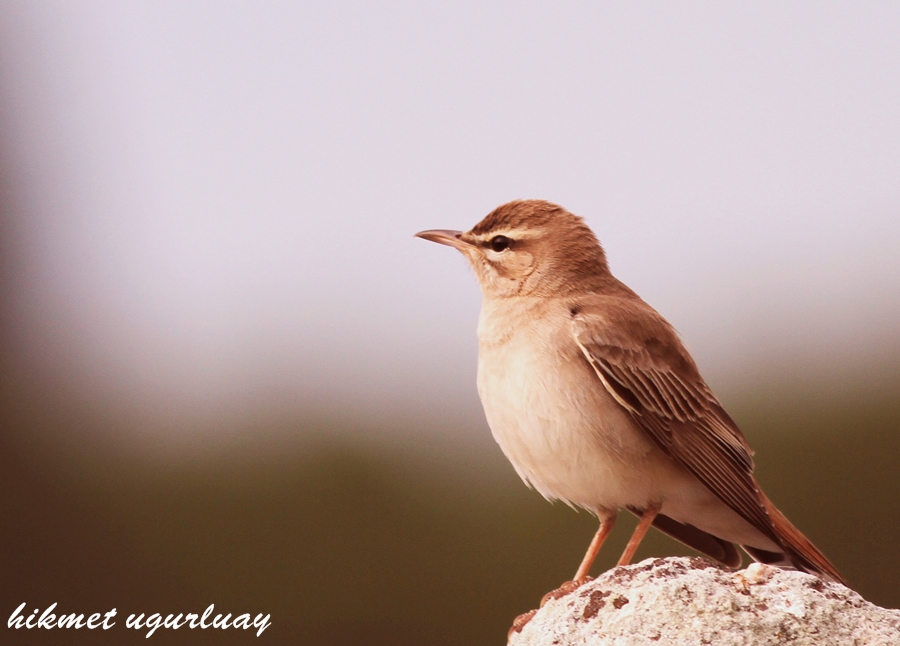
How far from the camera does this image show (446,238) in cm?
657

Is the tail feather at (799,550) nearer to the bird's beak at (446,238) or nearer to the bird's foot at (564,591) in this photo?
the bird's foot at (564,591)

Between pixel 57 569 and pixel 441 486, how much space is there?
5.34 meters

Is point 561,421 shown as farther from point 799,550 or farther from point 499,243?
point 799,550

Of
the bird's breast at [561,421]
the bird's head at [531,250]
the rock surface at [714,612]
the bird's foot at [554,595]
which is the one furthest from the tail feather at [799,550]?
the bird's head at [531,250]

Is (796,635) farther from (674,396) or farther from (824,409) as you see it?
(824,409)

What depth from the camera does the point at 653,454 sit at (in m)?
5.80

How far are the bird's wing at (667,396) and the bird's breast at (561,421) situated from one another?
0.09 m

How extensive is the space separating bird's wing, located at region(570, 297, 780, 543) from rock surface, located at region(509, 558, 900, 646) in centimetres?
136

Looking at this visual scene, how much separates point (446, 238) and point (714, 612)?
3.20 meters

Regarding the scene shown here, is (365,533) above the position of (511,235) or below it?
below

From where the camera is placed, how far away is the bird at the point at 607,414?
5.63m

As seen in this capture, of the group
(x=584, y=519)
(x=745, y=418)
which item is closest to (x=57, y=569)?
(x=584, y=519)

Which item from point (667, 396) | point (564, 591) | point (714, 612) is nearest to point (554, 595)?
point (564, 591)

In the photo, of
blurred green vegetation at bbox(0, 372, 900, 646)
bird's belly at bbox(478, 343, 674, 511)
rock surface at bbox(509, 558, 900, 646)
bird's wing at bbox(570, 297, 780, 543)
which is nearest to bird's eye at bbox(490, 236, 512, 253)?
bird's wing at bbox(570, 297, 780, 543)
